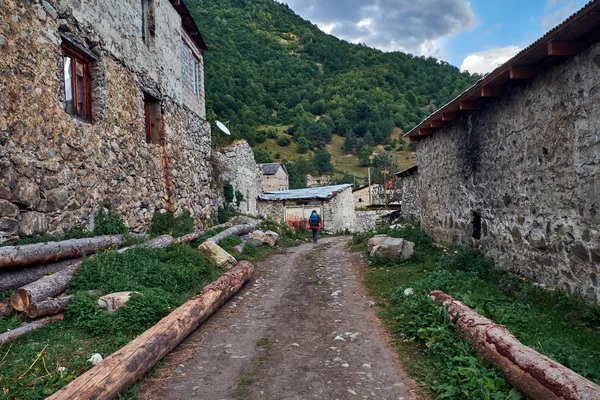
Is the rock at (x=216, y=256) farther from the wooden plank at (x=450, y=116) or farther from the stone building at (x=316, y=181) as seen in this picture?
the stone building at (x=316, y=181)

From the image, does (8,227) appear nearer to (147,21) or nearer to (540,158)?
(147,21)

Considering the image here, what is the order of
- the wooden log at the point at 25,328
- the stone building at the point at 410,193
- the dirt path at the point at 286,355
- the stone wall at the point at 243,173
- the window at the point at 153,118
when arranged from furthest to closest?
the stone wall at the point at 243,173 < the stone building at the point at 410,193 < the window at the point at 153,118 < the wooden log at the point at 25,328 < the dirt path at the point at 286,355

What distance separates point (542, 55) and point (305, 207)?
809 inches

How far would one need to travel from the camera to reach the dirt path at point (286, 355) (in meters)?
3.86

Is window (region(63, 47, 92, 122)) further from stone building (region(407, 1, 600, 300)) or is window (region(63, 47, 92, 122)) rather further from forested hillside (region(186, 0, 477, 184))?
forested hillside (region(186, 0, 477, 184))

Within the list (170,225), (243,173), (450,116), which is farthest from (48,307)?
(243,173)

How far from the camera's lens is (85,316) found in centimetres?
515

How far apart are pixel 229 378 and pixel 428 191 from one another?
32.6 ft

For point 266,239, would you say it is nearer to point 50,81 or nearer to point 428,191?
point 428,191

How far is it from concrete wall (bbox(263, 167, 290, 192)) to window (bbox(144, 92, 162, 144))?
78.9 feet

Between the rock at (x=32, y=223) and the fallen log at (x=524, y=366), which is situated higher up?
the rock at (x=32, y=223)

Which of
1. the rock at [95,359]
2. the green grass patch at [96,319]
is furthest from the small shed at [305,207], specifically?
the rock at [95,359]

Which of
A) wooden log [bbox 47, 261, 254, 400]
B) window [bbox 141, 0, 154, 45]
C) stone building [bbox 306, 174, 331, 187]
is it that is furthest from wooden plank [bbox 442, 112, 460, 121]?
stone building [bbox 306, 174, 331, 187]

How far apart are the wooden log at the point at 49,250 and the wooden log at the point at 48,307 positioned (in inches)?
31.1
